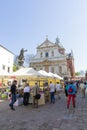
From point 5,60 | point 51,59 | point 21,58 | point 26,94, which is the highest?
point 21,58

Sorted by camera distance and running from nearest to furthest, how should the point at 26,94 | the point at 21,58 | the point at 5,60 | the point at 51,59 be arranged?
the point at 26,94
the point at 5,60
the point at 51,59
the point at 21,58

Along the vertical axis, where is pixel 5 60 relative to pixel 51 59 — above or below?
below

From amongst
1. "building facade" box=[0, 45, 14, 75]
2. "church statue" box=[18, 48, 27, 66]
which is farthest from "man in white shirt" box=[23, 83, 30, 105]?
"church statue" box=[18, 48, 27, 66]

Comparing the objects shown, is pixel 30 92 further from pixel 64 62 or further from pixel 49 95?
pixel 64 62

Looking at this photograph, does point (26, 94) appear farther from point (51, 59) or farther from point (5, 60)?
point (51, 59)

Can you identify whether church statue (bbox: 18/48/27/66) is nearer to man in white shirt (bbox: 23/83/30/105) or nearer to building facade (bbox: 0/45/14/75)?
building facade (bbox: 0/45/14/75)

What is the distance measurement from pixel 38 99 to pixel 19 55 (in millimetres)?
51311

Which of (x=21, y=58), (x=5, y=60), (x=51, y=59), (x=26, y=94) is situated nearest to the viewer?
(x=26, y=94)

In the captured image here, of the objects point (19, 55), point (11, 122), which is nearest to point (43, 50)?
point (19, 55)

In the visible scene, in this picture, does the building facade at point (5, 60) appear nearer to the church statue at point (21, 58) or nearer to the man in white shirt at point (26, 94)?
the man in white shirt at point (26, 94)

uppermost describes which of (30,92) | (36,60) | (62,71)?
(36,60)

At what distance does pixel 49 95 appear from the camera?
13594 mm

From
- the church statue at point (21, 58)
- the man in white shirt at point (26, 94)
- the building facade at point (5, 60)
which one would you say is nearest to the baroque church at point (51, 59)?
the church statue at point (21, 58)

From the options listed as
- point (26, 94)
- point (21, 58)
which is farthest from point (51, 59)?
point (26, 94)
